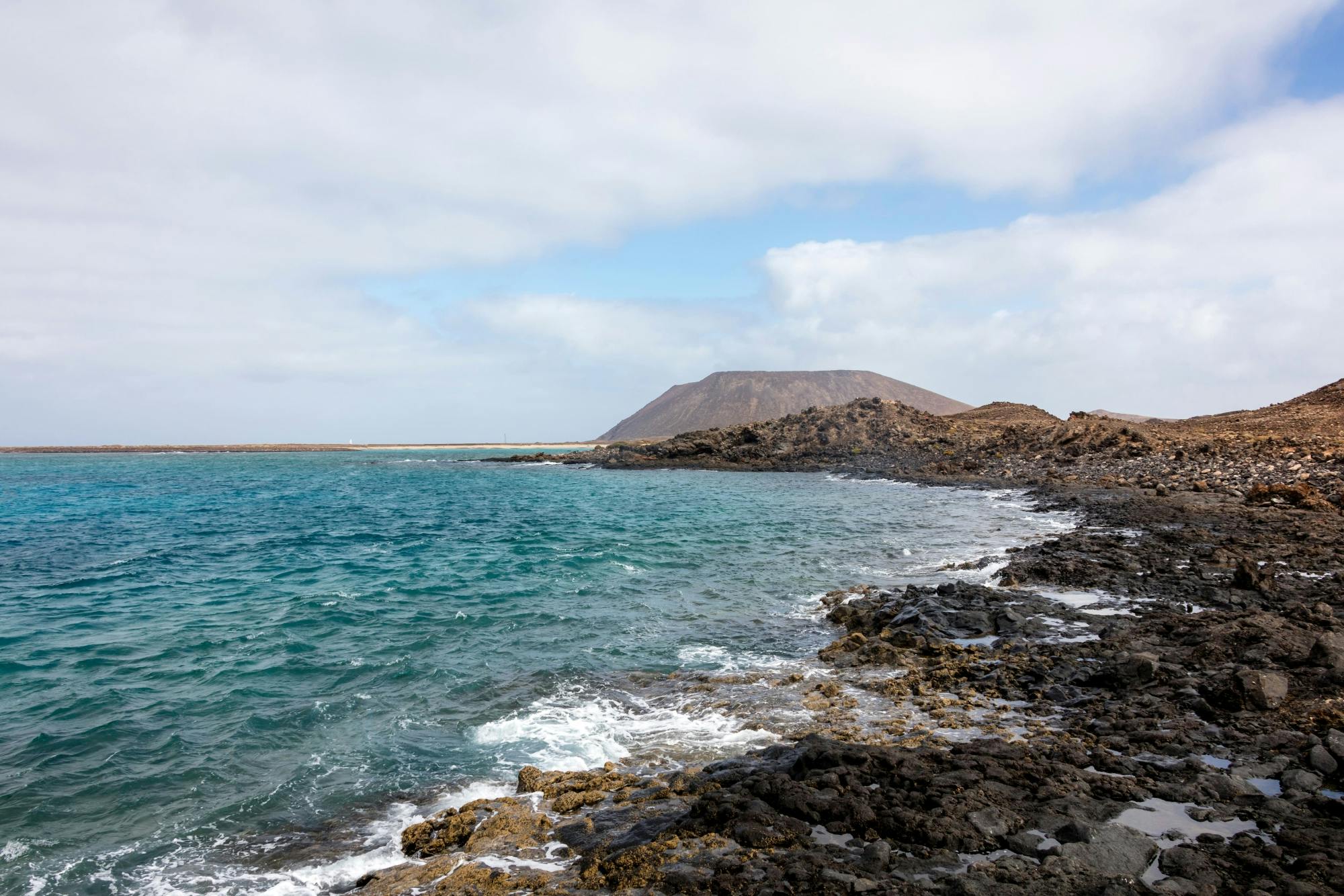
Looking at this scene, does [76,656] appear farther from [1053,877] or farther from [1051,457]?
[1051,457]

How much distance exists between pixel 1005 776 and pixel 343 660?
11.2m

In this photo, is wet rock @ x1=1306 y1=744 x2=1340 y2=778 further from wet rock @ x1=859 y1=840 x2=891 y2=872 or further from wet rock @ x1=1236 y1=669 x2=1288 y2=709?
wet rock @ x1=859 y1=840 x2=891 y2=872

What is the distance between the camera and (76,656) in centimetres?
1277

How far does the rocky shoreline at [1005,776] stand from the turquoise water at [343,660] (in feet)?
4.01

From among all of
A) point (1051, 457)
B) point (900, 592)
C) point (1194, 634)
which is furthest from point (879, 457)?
point (1194, 634)

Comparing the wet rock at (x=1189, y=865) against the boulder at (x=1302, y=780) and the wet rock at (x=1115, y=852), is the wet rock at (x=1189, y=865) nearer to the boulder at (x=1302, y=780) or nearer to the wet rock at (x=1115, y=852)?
the wet rock at (x=1115, y=852)

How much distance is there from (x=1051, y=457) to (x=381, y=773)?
50.3 metres

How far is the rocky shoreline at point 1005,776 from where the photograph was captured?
16.5 feet

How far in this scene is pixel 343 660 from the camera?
493 inches

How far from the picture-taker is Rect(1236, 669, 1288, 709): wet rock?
7.55m

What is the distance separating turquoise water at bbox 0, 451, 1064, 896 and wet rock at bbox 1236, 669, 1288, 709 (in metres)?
5.56

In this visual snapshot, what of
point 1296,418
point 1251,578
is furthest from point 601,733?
point 1296,418

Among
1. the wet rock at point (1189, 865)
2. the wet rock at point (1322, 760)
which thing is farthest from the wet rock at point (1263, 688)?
the wet rock at point (1189, 865)

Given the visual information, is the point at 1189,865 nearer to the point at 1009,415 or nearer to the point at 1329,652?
the point at 1329,652
